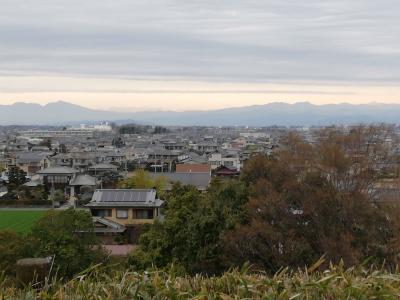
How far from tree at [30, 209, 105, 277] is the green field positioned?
10.6 meters

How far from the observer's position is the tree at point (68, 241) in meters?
12.4

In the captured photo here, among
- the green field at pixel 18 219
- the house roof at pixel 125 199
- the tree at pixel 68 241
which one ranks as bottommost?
the green field at pixel 18 219

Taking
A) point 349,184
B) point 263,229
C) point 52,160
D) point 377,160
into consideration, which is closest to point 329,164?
point 349,184

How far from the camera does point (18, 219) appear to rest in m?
27.7

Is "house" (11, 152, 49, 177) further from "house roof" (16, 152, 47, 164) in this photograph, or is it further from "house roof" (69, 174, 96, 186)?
"house roof" (69, 174, 96, 186)

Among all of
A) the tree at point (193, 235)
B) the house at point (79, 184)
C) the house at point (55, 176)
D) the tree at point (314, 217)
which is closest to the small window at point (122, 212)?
the tree at point (193, 235)

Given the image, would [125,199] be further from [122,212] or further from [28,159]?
[28,159]

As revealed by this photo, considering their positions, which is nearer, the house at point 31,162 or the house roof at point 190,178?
the house roof at point 190,178

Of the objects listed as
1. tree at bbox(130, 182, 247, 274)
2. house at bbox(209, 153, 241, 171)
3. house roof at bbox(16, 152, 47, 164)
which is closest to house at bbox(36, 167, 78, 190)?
house roof at bbox(16, 152, 47, 164)

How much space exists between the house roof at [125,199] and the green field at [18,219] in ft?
10.3

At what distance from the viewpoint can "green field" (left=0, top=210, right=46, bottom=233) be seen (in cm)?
2505

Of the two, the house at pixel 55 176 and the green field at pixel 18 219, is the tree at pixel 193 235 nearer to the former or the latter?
the green field at pixel 18 219

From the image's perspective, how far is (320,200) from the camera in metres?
12.4

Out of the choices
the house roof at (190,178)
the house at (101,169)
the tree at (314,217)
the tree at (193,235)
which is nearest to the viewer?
the tree at (314,217)
